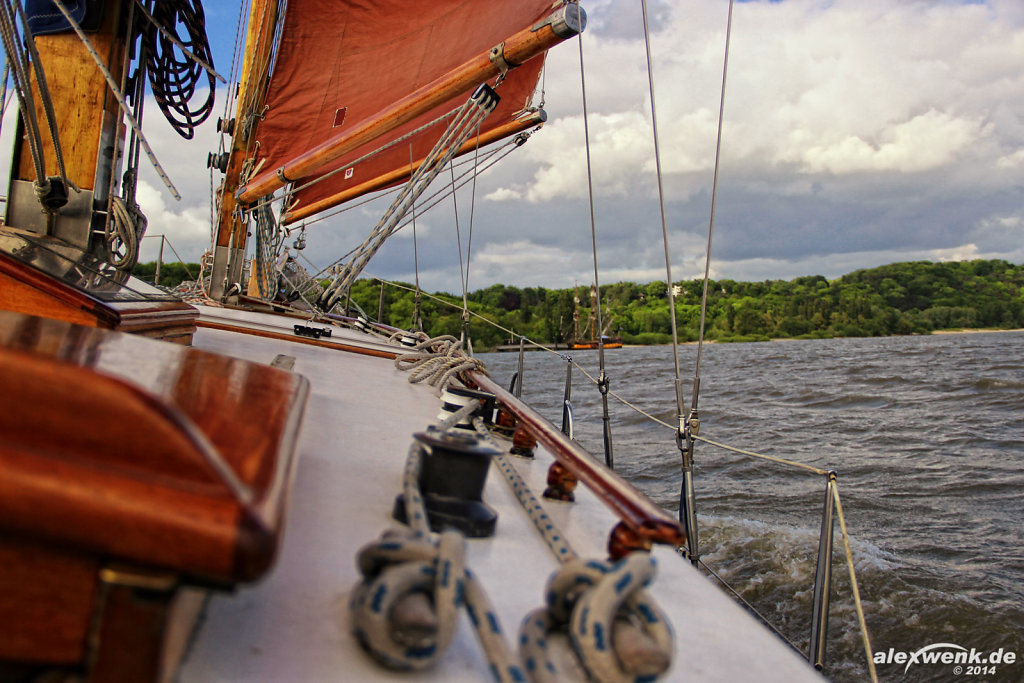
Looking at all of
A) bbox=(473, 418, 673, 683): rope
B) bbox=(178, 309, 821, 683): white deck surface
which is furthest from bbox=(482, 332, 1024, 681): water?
bbox=(473, 418, 673, 683): rope

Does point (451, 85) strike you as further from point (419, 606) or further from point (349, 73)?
point (419, 606)

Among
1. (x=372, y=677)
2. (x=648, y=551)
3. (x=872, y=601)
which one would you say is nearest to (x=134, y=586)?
(x=372, y=677)

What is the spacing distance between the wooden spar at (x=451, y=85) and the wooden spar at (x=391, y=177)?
0.80 metres

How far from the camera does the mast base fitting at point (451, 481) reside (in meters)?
0.93

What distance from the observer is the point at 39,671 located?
0.49 meters

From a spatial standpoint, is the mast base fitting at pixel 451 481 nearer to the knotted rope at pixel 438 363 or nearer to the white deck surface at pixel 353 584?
the white deck surface at pixel 353 584

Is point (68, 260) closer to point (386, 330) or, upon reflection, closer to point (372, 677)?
point (372, 677)

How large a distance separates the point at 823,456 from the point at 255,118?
5.58 meters

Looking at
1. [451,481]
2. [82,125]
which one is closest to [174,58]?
[82,125]

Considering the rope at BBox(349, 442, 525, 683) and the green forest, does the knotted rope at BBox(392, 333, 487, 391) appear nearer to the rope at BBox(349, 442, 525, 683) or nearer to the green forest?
the rope at BBox(349, 442, 525, 683)

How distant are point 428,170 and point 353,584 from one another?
10.8 ft

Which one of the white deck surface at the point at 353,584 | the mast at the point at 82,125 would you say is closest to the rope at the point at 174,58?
the mast at the point at 82,125

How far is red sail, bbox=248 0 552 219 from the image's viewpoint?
14.9 ft

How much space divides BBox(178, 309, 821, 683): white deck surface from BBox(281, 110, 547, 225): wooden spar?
12.0 feet
